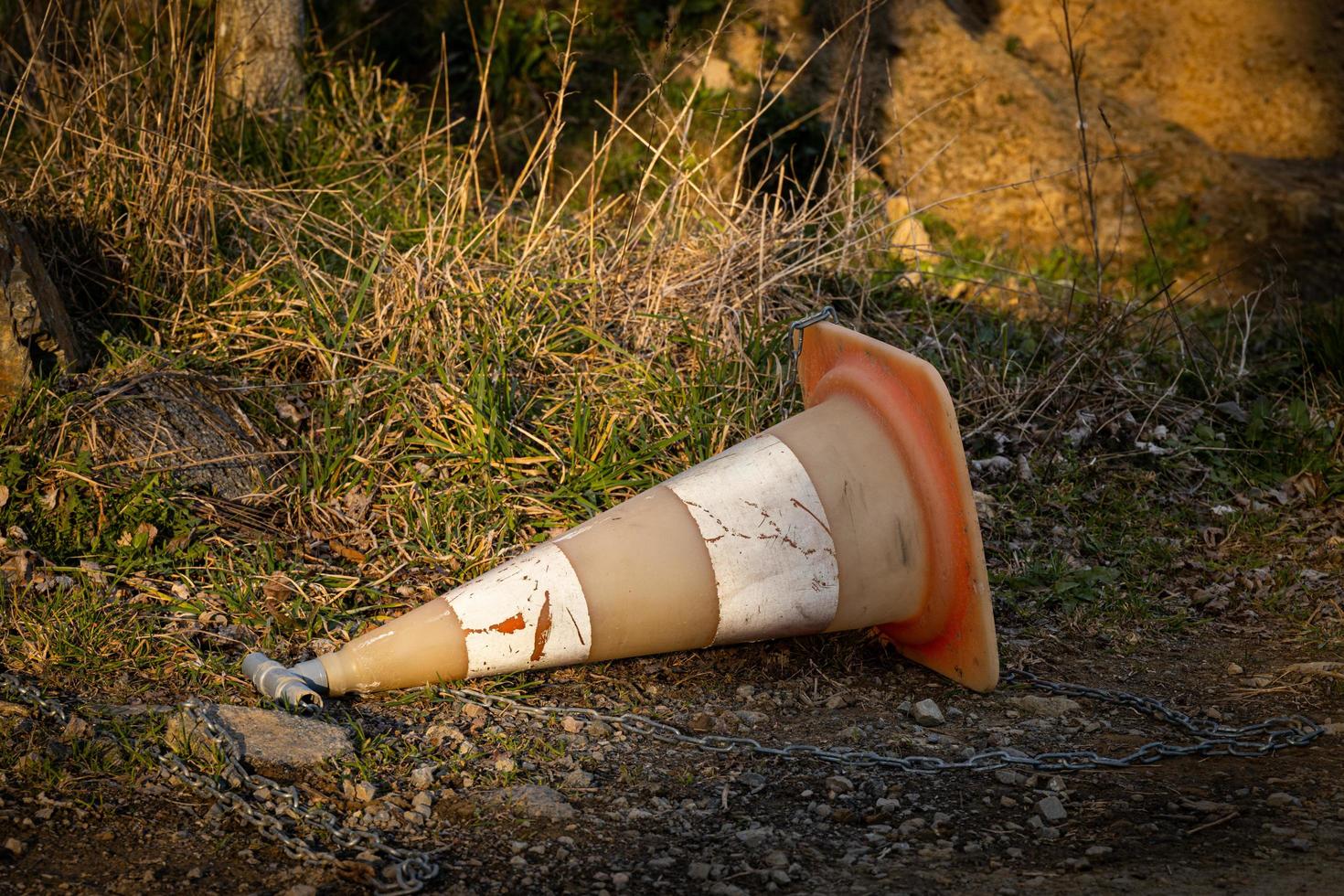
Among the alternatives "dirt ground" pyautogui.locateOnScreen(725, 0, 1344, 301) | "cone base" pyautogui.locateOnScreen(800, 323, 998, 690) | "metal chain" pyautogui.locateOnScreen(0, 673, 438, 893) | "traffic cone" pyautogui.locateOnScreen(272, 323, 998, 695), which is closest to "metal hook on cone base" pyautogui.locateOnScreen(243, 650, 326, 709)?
"traffic cone" pyautogui.locateOnScreen(272, 323, 998, 695)

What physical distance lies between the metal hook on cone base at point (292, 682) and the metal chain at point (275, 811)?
179 mm

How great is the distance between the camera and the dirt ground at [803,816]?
2346 mm

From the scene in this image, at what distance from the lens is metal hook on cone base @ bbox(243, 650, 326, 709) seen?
9.59 ft

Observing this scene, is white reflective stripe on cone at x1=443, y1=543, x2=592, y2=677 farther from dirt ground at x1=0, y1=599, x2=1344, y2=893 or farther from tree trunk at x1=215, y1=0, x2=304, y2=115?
tree trunk at x1=215, y1=0, x2=304, y2=115

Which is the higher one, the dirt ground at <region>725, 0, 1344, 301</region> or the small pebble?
the dirt ground at <region>725, 0, 1344, 301</region>

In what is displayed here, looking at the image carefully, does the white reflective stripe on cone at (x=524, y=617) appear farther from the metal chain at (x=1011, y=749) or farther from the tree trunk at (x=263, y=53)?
the tree trunk at (x=263, y=53)

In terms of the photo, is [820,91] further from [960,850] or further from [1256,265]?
[960,850]

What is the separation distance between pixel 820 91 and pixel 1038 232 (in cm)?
168

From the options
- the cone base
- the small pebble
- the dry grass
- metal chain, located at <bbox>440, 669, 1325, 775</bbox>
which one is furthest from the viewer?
the dry grass

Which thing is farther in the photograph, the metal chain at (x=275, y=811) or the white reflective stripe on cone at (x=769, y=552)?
the white reflective stripe on cone at (x=769, y=552)

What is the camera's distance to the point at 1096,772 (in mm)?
2830

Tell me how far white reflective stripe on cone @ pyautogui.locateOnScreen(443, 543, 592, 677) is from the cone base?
871mm

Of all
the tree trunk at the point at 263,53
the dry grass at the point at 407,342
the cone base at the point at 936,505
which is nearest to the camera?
the cone base at the point at 936,505

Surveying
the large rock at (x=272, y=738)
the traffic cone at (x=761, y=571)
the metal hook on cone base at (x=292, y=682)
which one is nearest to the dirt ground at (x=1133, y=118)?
the traffic cone at (x=761, y=571)
